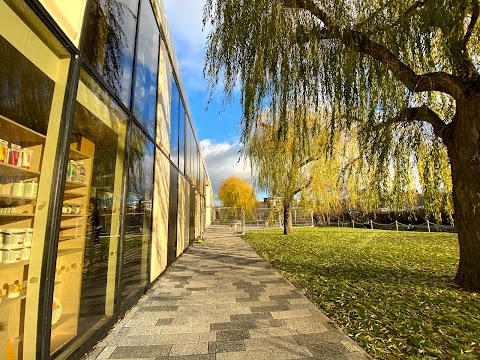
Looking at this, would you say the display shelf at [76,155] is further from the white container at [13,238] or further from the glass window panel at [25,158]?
the white container at [13,238]

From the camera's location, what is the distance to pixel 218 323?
2.59 m

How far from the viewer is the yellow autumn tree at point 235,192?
24878 millimetres

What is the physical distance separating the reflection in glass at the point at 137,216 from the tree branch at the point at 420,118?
284 cm

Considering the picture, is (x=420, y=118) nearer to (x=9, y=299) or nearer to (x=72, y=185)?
(x=72, y=185)

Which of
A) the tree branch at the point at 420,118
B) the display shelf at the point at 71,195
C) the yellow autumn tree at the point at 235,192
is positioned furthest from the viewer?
the yellow autumn tree at the point at 235,192

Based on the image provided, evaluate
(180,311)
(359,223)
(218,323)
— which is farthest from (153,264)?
(359,223)

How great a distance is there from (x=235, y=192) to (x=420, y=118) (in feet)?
75.7

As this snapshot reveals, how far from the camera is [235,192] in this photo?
85.2ft

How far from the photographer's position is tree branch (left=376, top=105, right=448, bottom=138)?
301cm

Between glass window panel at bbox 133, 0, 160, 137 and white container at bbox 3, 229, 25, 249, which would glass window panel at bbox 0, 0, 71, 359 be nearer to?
white container at bbox 3, 229, 25, 249

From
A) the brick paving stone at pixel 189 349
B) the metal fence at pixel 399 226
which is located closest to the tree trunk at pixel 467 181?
the brick paving stone at pixel 189 349

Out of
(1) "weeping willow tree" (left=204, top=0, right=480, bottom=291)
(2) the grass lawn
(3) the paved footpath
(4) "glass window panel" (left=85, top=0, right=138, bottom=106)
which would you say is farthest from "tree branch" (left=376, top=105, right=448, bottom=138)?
(4) "glass window panel" (left=85, top=0, right=138, bottom=106)

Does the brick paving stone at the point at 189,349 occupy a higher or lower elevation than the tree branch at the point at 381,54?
lower

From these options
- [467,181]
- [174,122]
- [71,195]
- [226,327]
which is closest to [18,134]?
[71,195]
